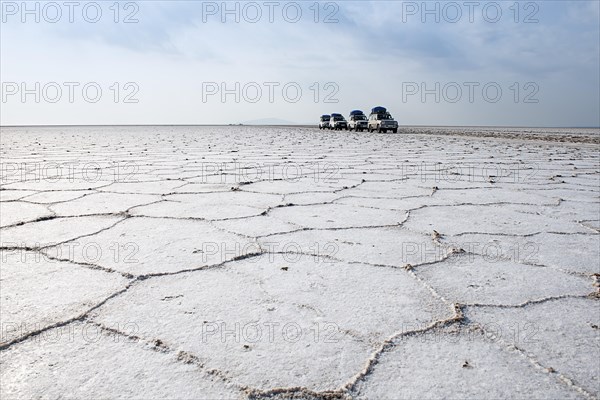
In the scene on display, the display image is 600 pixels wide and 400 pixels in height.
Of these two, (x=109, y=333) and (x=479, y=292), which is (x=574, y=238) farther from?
(x=109, y=333)

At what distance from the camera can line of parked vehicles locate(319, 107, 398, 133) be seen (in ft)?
53.2

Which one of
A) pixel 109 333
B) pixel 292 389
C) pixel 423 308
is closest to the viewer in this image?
pixel 292 389

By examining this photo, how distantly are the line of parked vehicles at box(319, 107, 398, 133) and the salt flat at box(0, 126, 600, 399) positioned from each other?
14.2m

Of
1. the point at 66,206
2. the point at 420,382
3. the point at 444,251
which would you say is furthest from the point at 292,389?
the point at 66,206

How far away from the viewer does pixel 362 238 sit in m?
1.70

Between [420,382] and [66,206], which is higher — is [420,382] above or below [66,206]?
below

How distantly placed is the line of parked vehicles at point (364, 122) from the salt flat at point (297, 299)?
14165 mm

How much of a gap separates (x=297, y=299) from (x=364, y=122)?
18715 millimetres

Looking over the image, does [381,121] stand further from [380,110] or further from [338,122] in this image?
[338,122]

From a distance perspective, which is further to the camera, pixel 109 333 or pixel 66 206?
pixel 66 206

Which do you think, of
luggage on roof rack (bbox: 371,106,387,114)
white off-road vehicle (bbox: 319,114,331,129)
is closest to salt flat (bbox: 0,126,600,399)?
luggage on roof rack (bbox: 371,106,387,114)

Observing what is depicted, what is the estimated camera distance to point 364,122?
19.3 m

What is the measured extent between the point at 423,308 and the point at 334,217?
99 centimetres

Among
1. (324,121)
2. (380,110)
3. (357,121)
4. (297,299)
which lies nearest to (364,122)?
(357,121)
